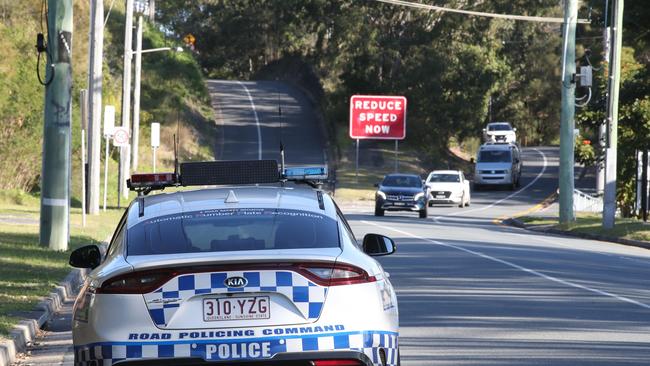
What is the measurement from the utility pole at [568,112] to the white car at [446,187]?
14870mm

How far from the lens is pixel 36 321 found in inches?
528

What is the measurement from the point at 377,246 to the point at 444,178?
4591 centimetres

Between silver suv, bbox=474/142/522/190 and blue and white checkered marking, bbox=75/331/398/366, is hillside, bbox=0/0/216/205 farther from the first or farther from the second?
silver suv, bbox=474/142/522/190

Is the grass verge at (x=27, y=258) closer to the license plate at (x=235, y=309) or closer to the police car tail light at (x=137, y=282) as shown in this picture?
the police car tail light at (x=137, y=282)

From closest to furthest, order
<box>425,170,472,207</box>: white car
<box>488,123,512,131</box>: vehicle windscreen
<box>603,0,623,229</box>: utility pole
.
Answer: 1. <box>603,0,623,229</box>: utility pole
2. <box>425,170,472,207</box>: white car
3. <box>488,123,512,131</box>: vehicle windscreen

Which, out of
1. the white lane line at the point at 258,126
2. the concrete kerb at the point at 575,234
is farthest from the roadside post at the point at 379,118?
the concrete kerb at the point at 575,234

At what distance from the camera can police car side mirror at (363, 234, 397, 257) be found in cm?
941

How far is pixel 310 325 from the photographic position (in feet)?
25.0

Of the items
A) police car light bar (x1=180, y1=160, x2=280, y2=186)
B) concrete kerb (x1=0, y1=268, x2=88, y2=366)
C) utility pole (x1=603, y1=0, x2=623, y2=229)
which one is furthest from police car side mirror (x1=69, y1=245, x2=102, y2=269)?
utility pole (x1=603, y1=0, x2=623, y2=229)

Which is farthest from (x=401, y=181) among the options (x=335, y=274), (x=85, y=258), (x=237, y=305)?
(x=237, y=305)

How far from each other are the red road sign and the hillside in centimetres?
845

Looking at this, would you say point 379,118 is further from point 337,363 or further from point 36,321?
point 337,363

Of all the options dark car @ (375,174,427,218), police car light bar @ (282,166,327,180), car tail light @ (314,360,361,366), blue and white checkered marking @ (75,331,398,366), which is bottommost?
dark car @ (375,174,427,218)

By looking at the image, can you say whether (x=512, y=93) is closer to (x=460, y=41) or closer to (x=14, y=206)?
(x=460, y=41)
